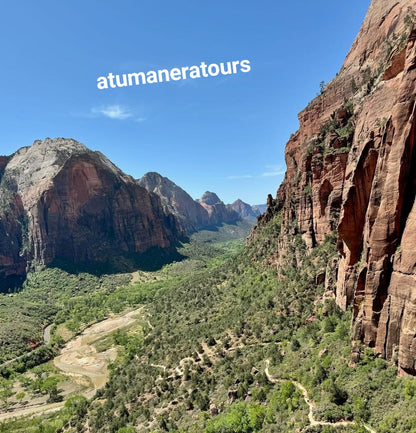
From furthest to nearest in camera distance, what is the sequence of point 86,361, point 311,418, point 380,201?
point 86,361
point 380,201
point 311,418

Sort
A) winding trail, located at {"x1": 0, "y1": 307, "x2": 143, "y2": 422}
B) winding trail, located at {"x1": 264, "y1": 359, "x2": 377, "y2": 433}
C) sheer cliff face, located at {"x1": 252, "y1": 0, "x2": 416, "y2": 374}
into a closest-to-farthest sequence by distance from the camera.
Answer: winding trail, located at {"x1": 264, "y1": 359, "x2": 377, "y2": 433}, sheer cliff face, located at {"x1": 252, "y1": 0, "x2": 416, "y2": 374}, winding trail, located at {"x1": 0, "y1": 307, "x2": 143, "y2": 422}

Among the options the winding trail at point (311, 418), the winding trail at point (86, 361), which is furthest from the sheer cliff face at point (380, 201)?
the winding trail at point (86, 361)

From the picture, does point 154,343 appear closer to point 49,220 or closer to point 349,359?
point 349,359

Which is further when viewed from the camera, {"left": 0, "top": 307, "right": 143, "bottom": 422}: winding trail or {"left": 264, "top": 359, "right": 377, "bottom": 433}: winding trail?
{"left": 0, "top": 307, "right": 143, "bottom": 422}: winding trail

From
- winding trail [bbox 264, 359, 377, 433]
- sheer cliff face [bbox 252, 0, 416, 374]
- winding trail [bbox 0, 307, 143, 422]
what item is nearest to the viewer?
winding trail [bbox 264, 359, 377, 433]

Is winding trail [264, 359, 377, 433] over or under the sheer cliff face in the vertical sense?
under

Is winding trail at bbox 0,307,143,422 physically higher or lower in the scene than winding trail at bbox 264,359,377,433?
lower

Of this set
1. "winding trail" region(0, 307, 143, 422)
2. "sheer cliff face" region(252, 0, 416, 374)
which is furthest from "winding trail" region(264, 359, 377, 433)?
"winding trail" region(0, 307, 143, 422)

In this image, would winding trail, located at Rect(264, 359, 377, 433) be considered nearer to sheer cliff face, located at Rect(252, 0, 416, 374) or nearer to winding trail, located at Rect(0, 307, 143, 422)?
sheer cliff face, located at Rect(252, 0, 416, 374)

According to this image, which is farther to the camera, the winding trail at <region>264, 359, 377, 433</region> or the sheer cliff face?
the sheer cliff face

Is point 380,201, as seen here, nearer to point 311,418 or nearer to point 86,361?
point 311,418

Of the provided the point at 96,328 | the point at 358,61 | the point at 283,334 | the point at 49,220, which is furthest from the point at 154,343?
the point at 49,220

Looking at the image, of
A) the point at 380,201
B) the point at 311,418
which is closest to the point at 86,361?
the point at 311,418

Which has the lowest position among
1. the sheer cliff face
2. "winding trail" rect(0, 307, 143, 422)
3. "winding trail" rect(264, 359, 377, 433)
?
"winding trail" rect(0, 307, 143, 422)
